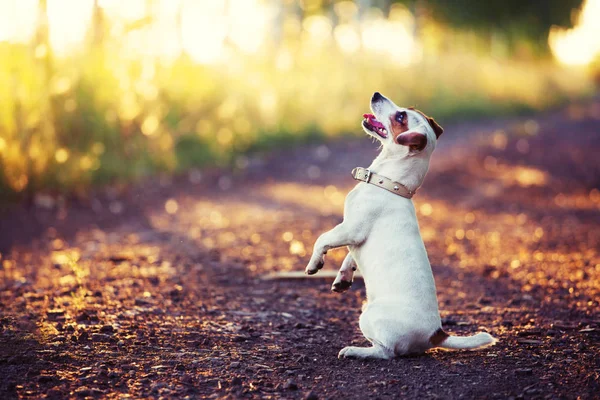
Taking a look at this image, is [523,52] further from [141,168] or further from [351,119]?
[141,168]

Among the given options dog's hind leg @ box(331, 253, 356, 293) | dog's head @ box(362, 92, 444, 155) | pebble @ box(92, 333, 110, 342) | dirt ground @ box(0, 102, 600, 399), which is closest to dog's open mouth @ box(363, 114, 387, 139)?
dog's head @ box(362, 92, 444, 155)

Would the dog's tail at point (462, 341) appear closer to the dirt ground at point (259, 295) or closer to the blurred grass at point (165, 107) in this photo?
the dirt ground at point (259, 295)

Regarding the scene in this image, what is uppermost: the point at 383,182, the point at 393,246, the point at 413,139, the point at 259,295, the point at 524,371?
the point at 413,139

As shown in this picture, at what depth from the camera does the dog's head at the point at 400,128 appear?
3732 millimetres

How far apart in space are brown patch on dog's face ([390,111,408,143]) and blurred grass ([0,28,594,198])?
1.50 meters

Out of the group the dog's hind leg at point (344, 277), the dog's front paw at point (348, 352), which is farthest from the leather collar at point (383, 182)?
the dog's front paw at point (348, 352)

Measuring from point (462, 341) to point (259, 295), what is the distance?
1.79m

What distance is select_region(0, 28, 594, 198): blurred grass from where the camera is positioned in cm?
759

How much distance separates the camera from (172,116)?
35.3ft

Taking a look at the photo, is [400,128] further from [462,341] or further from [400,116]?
[462,341]

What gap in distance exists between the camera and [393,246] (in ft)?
12.2

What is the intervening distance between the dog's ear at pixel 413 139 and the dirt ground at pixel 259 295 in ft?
3.69

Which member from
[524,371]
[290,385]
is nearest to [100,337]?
[290,385]

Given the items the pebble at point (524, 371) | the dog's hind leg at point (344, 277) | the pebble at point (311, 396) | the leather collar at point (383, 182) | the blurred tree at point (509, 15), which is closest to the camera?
the pebble at point (311, 396)
